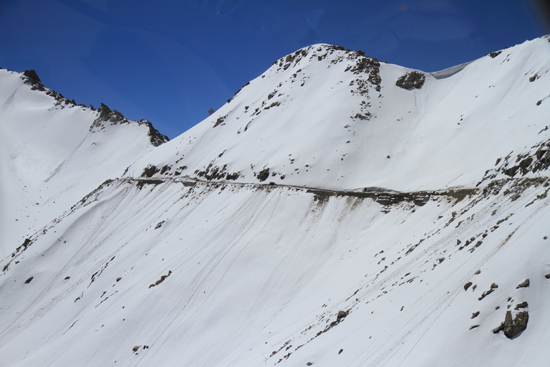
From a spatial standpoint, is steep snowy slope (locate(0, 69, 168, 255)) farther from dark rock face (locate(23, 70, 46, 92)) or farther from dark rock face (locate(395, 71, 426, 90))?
dark rock face (locate(395, 71, 426, 90))

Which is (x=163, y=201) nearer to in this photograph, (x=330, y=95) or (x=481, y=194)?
(x=330, y=95)

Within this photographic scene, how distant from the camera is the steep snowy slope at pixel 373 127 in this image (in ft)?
64.5

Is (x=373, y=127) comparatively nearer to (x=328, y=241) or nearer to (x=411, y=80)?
(x=411, y=80)

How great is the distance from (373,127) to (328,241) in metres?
14.6

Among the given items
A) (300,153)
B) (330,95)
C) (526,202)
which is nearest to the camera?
(526,202)

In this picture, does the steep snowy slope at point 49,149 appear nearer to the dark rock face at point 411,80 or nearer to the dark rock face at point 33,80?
the dark rock face at point 33,80

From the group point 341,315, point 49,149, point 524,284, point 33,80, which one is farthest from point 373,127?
point 33,80

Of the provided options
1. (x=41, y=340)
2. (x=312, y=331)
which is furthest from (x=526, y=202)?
(x=41, y=340)

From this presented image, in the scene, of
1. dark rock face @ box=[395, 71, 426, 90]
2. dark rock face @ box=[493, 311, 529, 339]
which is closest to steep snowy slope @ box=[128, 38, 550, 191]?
dark rock face @ box=[395, 71, 426, 90]

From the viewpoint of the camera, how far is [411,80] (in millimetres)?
35750

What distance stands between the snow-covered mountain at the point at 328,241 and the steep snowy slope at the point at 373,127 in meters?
0.19

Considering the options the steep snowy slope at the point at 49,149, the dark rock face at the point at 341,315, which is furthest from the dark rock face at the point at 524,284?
the steep snowy slope at the point at 49,149

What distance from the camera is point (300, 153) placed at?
28.6 meters

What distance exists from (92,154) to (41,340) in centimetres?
4699
